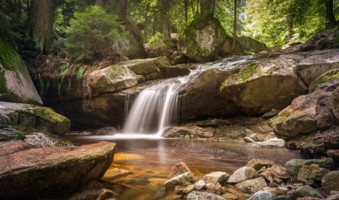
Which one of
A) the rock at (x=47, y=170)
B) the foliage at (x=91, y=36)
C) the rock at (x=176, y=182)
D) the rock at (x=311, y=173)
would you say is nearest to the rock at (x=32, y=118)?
the rock at (x=47, y=170)

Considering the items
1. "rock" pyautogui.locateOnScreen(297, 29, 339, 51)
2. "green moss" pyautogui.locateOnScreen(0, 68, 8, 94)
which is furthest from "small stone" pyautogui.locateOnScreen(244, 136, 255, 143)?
"green moss" pyautogui.locateOnScreen(0, 68, 8, 94)

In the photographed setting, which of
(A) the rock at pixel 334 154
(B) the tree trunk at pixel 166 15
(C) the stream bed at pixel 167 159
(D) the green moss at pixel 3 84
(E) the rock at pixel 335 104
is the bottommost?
(C) the stream bed at pixel 167 159

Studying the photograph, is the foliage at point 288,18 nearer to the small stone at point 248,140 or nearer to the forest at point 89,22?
the forest at point 89,22

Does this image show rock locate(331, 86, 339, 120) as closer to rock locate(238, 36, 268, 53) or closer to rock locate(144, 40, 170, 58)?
rock locate(144, 40, 170, 58)

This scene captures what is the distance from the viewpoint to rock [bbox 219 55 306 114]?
1007 centimetres

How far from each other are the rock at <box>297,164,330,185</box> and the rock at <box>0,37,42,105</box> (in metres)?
8.53

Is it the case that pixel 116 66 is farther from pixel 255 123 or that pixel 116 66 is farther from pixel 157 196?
pixel 157 196

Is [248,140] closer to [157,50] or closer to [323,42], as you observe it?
[323,42]

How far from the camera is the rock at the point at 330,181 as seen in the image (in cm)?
375

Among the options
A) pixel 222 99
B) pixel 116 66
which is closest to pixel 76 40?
pixel 116 66

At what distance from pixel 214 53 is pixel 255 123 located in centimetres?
671

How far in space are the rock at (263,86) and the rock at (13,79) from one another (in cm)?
686

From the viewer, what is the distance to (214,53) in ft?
54.1

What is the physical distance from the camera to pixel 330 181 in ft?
12.5
